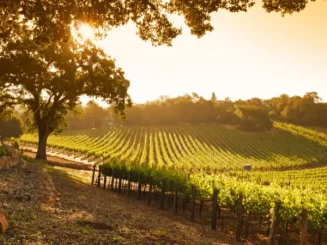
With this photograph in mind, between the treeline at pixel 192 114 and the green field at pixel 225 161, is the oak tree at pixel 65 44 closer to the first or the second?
the green field at pixel 225 161

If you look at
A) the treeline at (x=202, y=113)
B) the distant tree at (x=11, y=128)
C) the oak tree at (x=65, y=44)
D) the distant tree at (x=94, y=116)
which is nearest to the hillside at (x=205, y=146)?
the distant tree at (x=11, y=128)

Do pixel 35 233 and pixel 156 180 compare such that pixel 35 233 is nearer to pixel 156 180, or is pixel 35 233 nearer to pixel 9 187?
pixel 9 187

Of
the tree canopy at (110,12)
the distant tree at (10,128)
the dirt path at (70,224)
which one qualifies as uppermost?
the tree canopy at (110,12)

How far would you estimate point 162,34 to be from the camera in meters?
16.0

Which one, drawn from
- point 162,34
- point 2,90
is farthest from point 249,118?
point 162,34

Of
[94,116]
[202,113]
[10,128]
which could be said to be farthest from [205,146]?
[94,116]

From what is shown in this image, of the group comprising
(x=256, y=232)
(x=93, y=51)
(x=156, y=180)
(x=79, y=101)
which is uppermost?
(x=93, y=51)

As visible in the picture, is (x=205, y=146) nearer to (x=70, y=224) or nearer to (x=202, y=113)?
(x=202, y=113)

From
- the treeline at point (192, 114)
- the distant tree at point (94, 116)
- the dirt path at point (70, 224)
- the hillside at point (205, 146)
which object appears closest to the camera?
the dirt path at point (70, 224)

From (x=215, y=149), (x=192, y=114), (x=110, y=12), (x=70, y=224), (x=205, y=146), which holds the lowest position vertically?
(x=70, y=224)

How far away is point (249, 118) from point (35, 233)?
11660cm

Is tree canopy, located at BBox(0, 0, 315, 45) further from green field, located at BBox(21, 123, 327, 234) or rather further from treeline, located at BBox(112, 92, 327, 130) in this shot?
treeline, located at BBox(112, 92, 327, 130)

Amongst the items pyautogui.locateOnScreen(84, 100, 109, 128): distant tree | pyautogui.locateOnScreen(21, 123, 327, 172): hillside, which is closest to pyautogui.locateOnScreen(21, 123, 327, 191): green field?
pyautogui.locateOnScreen(21, 123, 327, 172): hillside

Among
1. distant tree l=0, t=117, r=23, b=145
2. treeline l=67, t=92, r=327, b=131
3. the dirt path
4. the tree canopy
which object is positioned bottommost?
the dirt path
